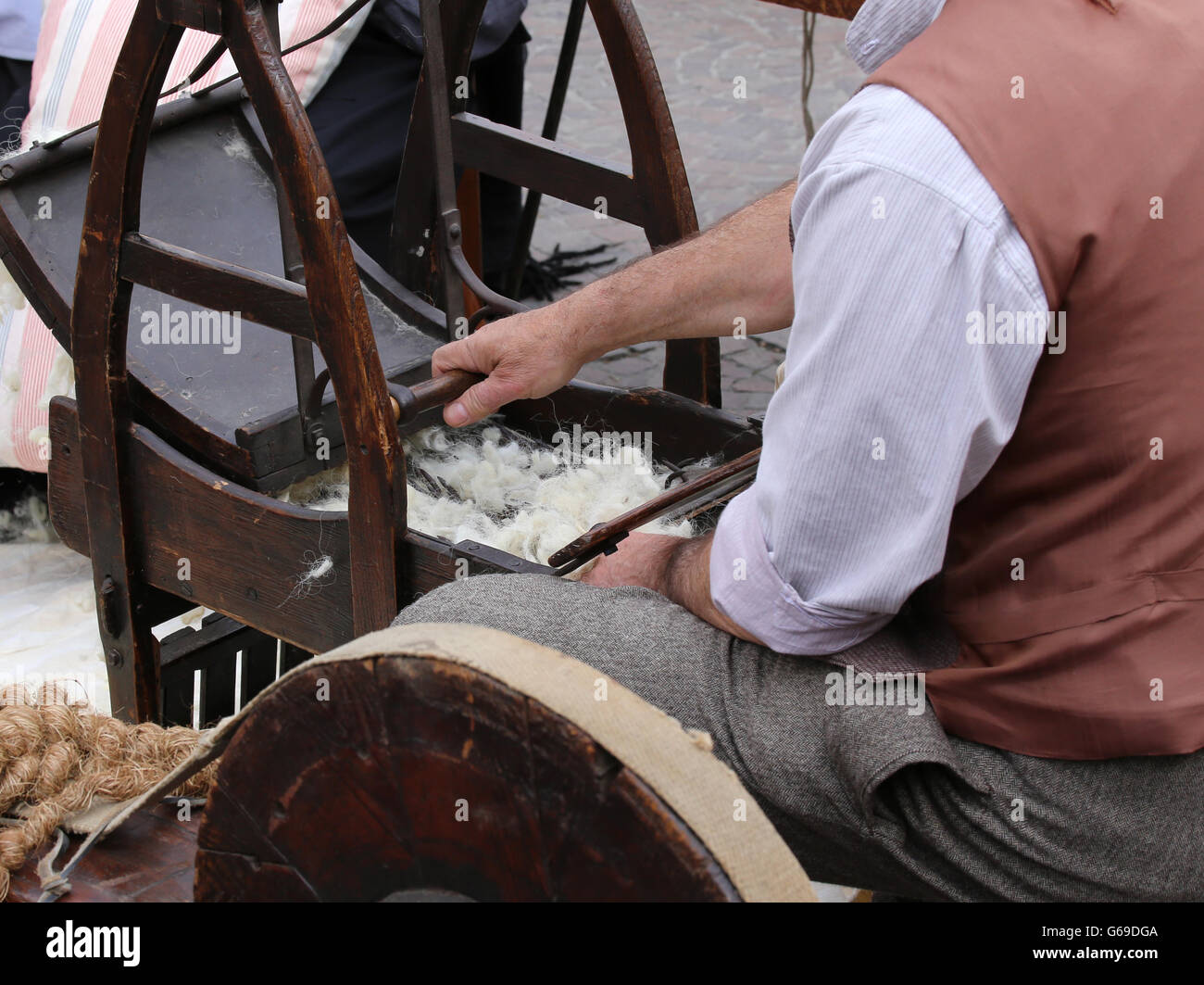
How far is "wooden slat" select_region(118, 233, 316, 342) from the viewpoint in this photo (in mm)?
1614

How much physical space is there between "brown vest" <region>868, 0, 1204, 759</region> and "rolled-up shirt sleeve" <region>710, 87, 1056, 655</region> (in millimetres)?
33

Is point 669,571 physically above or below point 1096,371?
below

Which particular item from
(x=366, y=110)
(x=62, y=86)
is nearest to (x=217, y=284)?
(x=62, y=86)

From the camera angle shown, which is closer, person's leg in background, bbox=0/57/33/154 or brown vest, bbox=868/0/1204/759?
brown vest, bbox=868/0/1204/759

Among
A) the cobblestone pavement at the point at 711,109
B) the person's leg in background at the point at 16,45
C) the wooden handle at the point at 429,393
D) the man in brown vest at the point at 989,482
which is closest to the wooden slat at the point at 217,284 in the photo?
the wooden handle at the point at 429,393

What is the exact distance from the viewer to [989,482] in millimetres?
1175

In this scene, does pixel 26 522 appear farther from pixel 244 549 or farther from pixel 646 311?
pixel 646 311

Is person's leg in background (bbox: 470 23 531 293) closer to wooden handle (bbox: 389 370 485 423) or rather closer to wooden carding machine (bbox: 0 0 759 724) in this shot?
wooden carding machine (bbox: 0 0 759 724)

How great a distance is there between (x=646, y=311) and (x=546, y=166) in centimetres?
63

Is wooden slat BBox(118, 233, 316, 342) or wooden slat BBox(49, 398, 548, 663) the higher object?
wooden slat BBox(118, 233, 316, 342)

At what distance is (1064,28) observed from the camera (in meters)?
1.11

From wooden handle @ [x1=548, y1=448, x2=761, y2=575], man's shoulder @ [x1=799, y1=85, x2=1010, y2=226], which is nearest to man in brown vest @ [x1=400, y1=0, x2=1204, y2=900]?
man's shoulder @ [x1=799, y1=85, x2=1010, y2=226]

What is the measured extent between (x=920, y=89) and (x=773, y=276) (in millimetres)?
712

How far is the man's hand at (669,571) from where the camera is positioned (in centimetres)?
136
